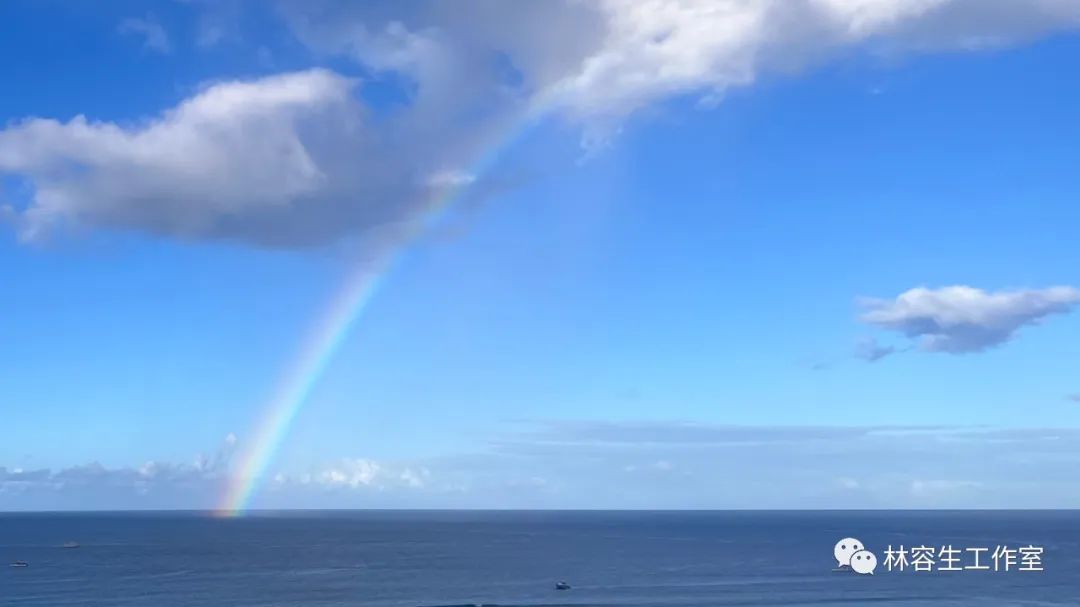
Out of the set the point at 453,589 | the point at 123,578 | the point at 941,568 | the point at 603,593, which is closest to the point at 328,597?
the point at 453,589

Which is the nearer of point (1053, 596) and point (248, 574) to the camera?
point (1053, 596)

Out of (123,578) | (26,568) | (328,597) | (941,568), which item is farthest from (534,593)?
(26,568)

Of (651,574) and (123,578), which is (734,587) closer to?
(651,574)

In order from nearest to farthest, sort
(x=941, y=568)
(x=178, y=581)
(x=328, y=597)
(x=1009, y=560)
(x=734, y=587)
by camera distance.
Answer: (x=328, y=597)
(x=734, y=587)
(x=178, y=581)
(x=941, y=568)
(x=1009, y=560)

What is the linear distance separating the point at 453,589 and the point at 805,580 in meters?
52.0

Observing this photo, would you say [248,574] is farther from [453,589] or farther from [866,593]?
[866,593]

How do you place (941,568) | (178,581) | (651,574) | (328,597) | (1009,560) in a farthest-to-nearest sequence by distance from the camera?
1. (1009,560)
2. (941,568)
3. (651,574)
4. (178,581)
5. (328,597)

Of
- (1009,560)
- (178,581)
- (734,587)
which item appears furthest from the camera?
(1009,560)

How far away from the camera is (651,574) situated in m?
155

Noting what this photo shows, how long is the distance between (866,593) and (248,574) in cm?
9045

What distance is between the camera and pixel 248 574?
157 m

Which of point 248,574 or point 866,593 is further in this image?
point 248,574

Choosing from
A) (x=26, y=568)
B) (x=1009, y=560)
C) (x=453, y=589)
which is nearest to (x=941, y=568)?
(x=1009, y=560)

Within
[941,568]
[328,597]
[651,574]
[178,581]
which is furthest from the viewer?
[941,568]
